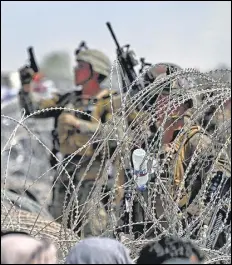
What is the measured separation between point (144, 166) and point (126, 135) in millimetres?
408

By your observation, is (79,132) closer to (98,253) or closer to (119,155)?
(119,155)

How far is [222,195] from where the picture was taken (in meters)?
5.26

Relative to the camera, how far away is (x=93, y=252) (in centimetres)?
301

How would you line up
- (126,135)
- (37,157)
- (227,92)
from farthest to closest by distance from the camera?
(37,157) → (227,92) → (126,135)

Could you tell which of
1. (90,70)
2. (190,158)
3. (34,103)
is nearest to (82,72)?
(90,70)

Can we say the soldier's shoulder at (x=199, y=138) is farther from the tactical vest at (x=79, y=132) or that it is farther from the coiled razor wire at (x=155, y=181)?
the tactical vest at (x=79, y=132)

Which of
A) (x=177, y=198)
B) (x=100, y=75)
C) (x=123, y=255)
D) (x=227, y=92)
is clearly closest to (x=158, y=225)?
(x=177, y=198)

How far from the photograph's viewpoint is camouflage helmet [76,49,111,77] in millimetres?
7754

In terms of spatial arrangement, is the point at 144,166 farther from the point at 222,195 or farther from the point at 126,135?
the point at 222,195

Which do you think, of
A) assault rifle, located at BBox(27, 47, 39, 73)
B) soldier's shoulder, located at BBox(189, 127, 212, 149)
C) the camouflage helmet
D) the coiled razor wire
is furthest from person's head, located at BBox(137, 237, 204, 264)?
assault rifle, located at BBox(27, 47, 39, 73)

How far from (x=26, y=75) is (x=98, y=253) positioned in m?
6.18

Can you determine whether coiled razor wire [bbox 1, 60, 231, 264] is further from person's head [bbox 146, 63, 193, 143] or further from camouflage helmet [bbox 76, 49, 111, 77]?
camouflage helmet [bbox 76, 49, 111, 77]

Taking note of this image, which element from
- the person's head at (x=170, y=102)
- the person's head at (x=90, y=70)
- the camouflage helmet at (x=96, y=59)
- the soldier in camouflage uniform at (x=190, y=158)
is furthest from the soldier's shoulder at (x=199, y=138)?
the camouflage helmet at (x=96, y=59)

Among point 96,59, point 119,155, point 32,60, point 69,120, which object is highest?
point 32,60
